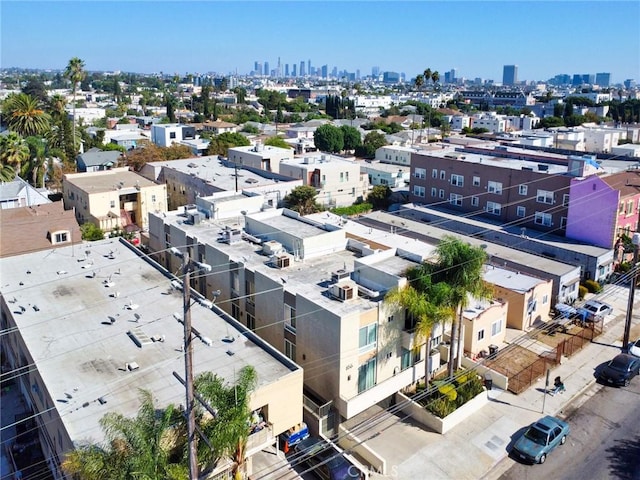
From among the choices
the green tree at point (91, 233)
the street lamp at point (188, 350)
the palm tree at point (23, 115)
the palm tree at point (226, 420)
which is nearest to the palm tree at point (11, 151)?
the green tree at point (91, 233)

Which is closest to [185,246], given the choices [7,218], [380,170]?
[7,218]

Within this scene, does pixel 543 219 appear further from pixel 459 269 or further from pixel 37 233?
pixel 37 233

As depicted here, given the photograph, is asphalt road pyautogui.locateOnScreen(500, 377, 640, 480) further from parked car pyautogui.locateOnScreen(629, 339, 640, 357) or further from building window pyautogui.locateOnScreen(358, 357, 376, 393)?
building window pyautogui.locateOnScreen(358, 357, 376, 393)

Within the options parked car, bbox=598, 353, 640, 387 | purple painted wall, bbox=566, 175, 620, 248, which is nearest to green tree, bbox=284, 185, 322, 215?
purple painted wall, bbox=566, 175, 620, 248

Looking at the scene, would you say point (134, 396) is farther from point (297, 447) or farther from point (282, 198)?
point (282, 198)

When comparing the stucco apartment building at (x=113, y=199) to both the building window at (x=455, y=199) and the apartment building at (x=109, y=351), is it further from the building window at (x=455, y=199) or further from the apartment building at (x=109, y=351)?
the building window at (x=455, y=199)
